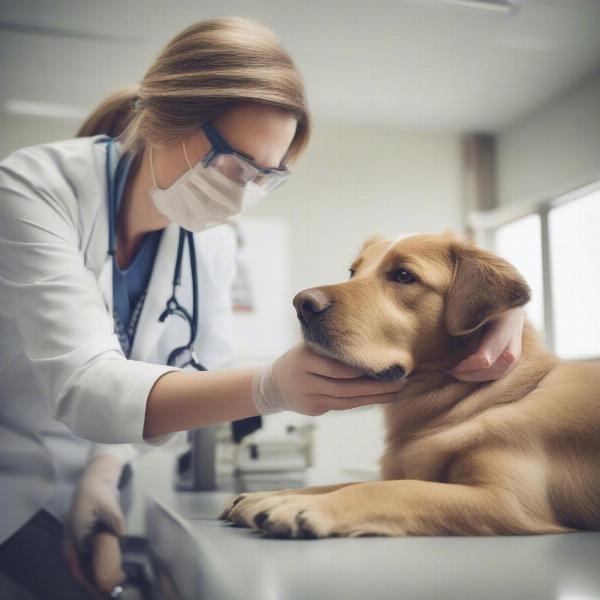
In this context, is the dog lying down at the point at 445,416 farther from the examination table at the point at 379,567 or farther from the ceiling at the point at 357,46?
the ceiling at the point at 357,46

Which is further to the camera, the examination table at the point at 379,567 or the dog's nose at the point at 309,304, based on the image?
the dog's nose at the point at 309,304

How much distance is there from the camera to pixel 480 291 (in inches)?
36.7

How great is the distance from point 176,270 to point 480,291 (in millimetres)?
555

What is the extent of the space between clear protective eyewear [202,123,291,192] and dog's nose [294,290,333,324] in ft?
1.08

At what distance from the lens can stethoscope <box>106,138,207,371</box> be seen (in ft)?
3.70

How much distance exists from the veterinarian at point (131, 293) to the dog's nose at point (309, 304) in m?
0.05

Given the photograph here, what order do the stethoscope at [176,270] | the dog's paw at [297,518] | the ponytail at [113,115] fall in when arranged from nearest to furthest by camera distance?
1. the dog's paw at [297,518]
2. the stethoscope at [176,270]
3. the ponytail at [113,115]


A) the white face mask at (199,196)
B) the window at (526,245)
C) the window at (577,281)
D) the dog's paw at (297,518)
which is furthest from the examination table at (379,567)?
the window at (577,281)

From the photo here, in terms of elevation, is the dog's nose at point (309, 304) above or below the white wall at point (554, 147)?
below

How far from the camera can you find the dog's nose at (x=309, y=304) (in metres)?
0.86

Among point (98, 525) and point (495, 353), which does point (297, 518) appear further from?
point (98, 525)

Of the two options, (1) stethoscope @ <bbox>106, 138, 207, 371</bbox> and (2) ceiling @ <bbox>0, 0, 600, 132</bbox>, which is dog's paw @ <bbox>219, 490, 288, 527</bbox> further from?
(2) ceiling @ <bbox>0, 0, 600, 132</bbox>

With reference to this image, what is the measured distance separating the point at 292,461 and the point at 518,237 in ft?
8.26

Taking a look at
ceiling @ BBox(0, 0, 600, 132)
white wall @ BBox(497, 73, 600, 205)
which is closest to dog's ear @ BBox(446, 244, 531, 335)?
ceiling @ BBox(0, 0, 600, 132)
